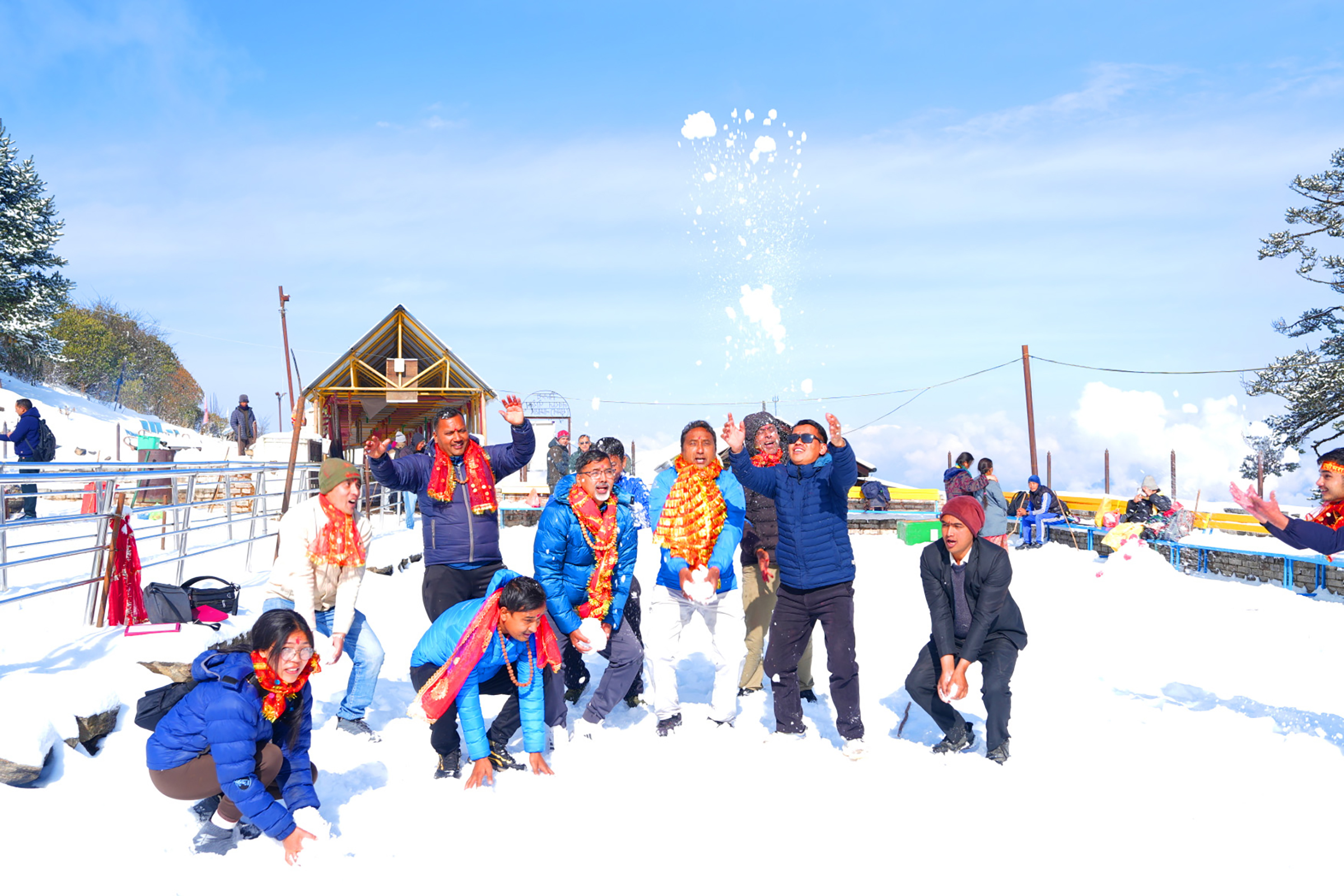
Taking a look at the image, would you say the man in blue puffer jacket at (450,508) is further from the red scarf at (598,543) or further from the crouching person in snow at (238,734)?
the crouching person in snow at (238,734)

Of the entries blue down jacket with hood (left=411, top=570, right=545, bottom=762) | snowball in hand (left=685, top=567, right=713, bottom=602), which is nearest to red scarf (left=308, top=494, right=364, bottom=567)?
blue down jacket with hood (left=411, top=570, right=545, bottom=762)

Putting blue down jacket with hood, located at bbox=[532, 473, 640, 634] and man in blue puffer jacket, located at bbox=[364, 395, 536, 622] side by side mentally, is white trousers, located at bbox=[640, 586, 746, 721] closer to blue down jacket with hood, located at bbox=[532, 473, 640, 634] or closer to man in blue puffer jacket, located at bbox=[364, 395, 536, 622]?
blue down jacket with hood, located at bbox=[532, 473, 640, 634]

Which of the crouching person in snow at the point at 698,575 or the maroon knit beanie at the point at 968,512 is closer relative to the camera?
the maroon knit beanie at the point at 968,512

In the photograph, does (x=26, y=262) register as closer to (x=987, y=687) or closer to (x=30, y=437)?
(x=30, y=437)

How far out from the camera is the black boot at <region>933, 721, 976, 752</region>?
192 inches

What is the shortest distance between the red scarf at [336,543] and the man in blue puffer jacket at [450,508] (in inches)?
12.7

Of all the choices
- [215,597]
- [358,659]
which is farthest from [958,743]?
[215,597]

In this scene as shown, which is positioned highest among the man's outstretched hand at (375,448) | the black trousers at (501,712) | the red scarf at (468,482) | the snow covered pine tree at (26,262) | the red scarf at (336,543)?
the snow covered pine tree at (26,262)

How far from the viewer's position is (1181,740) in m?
5.14

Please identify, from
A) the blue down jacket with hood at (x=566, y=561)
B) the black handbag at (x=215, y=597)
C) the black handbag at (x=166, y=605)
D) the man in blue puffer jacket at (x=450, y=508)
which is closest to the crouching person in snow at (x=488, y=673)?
the blue down jacket with hood at (x=566, y=561)

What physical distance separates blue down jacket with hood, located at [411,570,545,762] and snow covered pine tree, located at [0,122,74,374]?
35.6 m

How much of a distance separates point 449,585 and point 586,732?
3.98 ft

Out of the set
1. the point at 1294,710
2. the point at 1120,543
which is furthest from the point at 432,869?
the point at 1120,543

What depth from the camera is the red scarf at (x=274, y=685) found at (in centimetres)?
348
